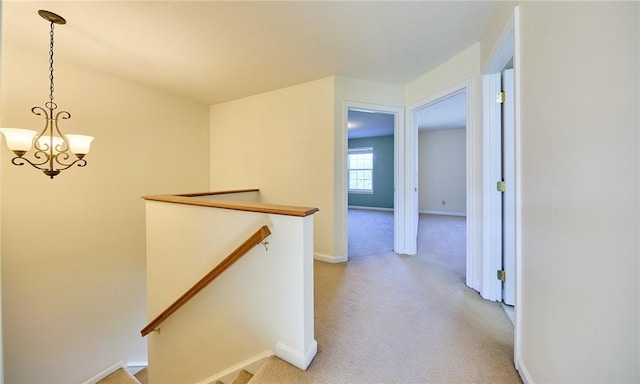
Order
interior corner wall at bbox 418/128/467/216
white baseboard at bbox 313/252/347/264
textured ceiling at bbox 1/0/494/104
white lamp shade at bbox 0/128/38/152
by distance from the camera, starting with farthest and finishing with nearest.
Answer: interior corner wall at bbox 418/128/467/216
white baseboard at bbox 313/252/347/264
textured ceiling at bbox 1/0/494/104
white lamp shade at bbox 0/128/38/152

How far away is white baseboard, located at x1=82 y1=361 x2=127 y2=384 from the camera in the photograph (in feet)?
9.72

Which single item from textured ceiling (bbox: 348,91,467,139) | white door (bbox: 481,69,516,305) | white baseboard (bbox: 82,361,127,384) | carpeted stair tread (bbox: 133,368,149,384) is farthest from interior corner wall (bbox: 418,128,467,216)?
white baseboard (bbox: 82,361,127,384)

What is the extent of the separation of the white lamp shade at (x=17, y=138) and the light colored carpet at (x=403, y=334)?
233 centimetres

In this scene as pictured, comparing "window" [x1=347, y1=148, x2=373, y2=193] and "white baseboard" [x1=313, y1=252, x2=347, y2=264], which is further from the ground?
"window" [x1=347, y1=148, x2=373, y2=193]

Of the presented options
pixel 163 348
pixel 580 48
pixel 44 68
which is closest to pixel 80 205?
pixel 44 68

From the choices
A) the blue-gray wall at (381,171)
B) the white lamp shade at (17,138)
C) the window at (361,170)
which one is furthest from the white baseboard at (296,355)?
the window at (361,170)

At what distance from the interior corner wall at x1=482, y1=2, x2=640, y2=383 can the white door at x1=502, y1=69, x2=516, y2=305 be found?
791 mm

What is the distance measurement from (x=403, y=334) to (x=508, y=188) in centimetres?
144

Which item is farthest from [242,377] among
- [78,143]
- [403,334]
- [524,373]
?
[78,143]

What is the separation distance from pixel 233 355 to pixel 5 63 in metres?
3.39

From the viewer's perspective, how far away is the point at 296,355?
143 centimetres

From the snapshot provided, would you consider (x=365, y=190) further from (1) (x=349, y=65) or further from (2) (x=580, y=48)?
(2) (x=580, y=48)

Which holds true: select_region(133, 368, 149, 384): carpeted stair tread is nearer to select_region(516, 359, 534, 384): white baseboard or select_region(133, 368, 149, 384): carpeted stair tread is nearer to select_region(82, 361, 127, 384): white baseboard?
select_region(82, 361, 127, 384): white baseboard

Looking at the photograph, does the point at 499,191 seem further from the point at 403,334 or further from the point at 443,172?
the point at 443,172
